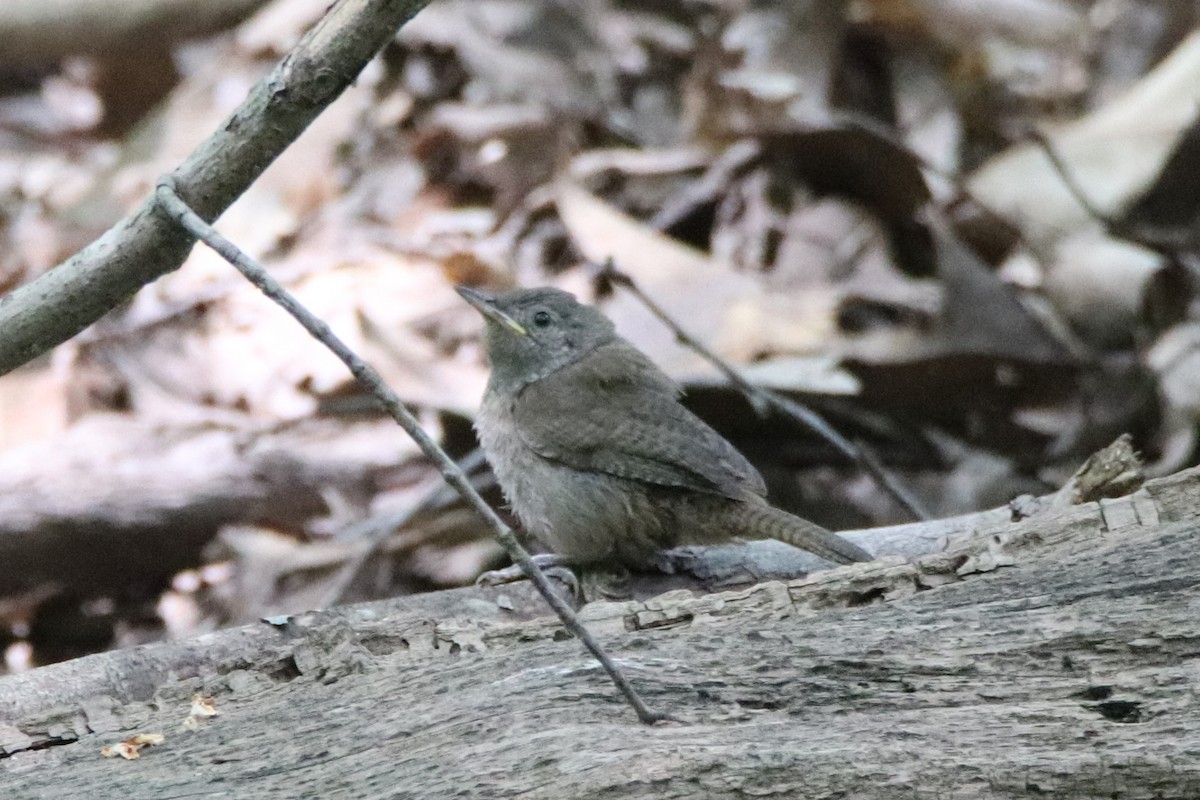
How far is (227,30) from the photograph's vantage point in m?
8.16

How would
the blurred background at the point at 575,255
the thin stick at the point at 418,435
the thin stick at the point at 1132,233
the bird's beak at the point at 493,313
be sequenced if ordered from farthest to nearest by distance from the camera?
the thin stick at the point at 1132,233
the blurred background at the point at 575,255
the bird's beak at the point at 493,313
the thin stick at the point at 418,435

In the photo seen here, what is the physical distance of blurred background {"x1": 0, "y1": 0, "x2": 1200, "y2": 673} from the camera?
4.70 m

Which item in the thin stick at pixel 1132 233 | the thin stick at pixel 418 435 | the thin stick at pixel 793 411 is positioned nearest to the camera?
the thin stick at pixel 418 435

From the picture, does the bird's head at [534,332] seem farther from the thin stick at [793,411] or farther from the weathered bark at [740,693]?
the weathered bark at [740,693]

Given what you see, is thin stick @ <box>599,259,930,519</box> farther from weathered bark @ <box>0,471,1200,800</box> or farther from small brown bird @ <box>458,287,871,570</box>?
weathered bark @ <box>0,471,1200,800</box>

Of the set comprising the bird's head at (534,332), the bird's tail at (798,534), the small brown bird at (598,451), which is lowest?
the bird's tail at (798,534)

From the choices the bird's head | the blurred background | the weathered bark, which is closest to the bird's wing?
the bird's head

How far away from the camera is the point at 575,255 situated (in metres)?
6.32

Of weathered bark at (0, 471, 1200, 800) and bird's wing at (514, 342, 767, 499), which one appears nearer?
weathered bark at (0, 471, 1200, 800)

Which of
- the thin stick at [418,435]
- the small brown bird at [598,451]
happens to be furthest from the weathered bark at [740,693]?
the small brown bird at [598,451]

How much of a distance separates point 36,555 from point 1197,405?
395cm

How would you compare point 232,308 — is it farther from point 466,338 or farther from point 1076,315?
point 1076,315

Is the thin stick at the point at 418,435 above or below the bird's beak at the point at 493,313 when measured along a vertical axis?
below

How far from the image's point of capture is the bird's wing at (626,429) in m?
3.68
